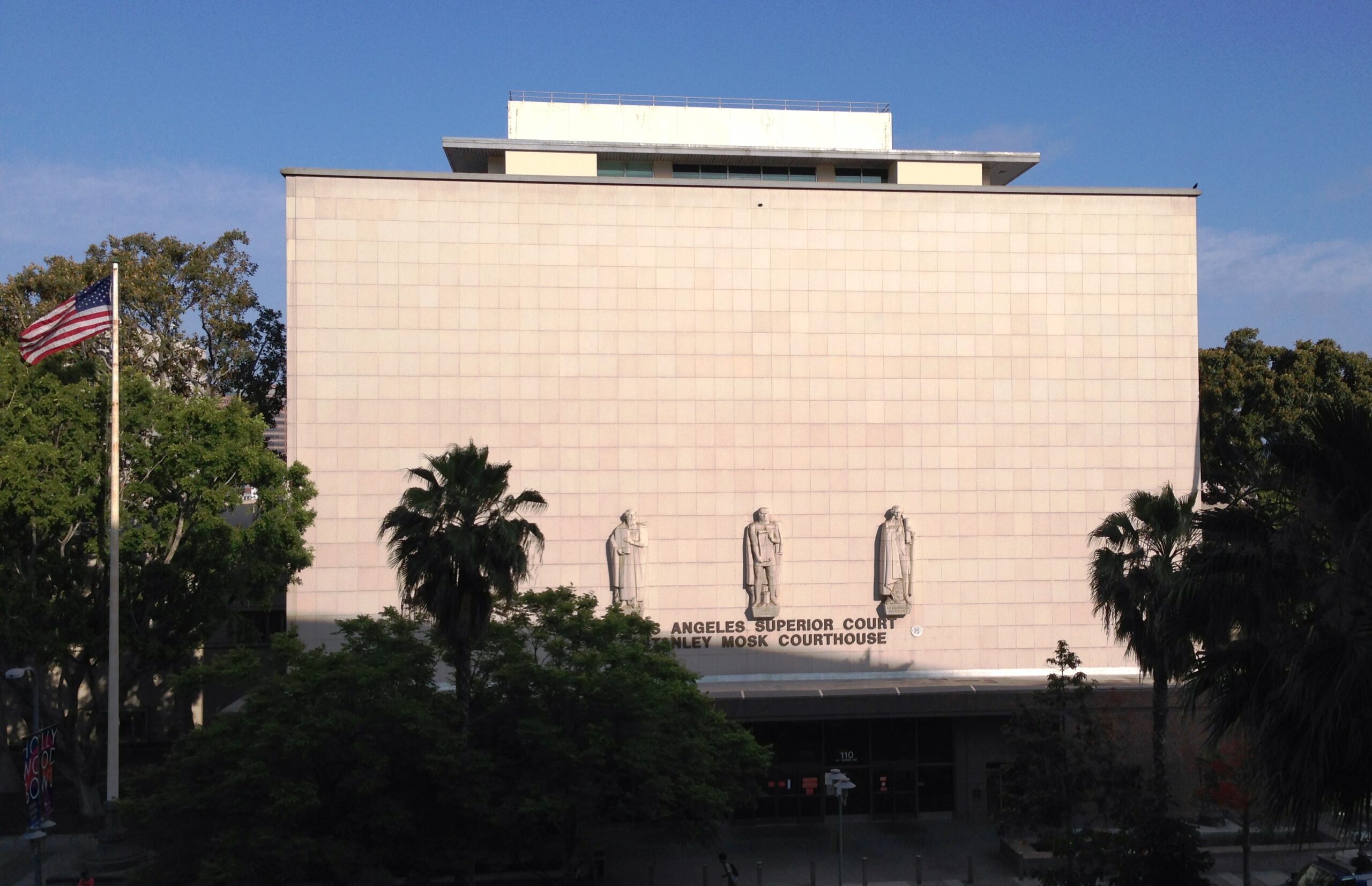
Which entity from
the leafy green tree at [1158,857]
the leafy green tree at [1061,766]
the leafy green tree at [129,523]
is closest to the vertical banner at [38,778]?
the leafy green tree at [129,523]

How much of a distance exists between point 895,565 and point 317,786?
20116mm

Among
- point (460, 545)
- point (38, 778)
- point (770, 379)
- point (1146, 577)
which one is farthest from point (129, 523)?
point (1146, 577)

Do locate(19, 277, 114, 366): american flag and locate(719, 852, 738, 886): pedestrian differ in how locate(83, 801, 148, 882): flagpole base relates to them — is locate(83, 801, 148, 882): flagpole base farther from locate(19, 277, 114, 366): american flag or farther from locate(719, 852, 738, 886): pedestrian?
locate(719, 852, 738, 886): pedestrian

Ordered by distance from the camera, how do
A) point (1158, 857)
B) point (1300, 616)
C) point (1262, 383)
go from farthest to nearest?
point (1262, 383), point (1158, 857), point (1300, 616)

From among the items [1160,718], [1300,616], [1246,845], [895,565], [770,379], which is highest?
[770,379]

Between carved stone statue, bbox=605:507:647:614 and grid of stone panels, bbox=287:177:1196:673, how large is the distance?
0.52 meters

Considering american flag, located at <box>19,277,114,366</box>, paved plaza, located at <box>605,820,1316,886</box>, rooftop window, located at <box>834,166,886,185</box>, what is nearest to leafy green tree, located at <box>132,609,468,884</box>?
paved plaza, located at <box>605,820,1316,886</box>

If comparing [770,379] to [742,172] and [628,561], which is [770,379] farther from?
[742,172]

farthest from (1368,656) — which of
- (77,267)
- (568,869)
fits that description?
(77,267)

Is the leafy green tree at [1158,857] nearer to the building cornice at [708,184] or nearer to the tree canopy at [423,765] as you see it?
the tree canopy at [423,765]

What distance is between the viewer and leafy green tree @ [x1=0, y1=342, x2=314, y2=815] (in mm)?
32812

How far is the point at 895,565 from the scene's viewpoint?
3712cm

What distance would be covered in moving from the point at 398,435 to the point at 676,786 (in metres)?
15.7

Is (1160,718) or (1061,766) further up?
(1160,718)
